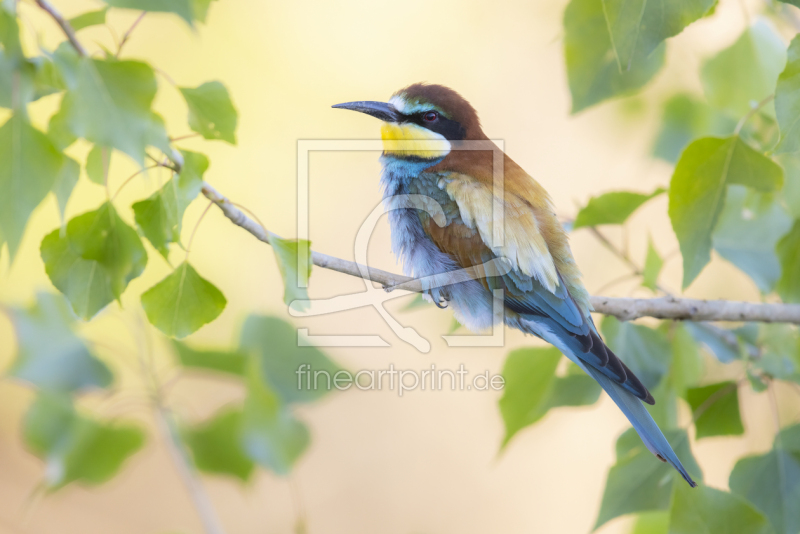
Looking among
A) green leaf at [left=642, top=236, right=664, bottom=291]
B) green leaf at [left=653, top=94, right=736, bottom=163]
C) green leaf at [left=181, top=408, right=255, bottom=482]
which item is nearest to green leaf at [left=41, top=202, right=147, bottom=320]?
green leaf at [left=181, top=408, right=255, bottom=482]

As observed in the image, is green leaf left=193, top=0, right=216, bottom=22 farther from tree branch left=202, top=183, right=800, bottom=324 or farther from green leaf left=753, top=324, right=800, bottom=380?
green leaf left=753, top=324, right=800, bottom=380

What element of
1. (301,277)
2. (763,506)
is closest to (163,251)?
(301,277)

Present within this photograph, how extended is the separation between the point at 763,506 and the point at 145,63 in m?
0.70

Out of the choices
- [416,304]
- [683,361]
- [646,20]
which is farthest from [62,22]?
[683,361]

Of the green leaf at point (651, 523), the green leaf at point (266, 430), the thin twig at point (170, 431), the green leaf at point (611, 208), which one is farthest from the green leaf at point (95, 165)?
the green leaf at point (651, 523)

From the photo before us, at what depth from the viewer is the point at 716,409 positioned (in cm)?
68

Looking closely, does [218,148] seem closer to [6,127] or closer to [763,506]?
[6,127]

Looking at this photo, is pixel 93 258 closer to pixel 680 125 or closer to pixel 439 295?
pixel 439 295

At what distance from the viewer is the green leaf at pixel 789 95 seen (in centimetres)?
44

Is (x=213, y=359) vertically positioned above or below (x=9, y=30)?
below

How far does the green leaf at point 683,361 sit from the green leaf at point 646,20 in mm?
379

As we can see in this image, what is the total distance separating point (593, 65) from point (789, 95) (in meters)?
0.30

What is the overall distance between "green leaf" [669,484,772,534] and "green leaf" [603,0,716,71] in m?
0.35

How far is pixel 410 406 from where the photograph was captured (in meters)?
1.98
